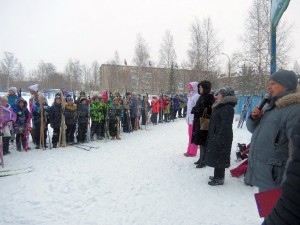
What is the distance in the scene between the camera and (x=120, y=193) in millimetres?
4598

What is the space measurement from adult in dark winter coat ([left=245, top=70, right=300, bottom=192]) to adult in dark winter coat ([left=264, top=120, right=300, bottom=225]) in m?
1.16

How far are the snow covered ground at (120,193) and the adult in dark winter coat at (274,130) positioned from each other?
4.09ft

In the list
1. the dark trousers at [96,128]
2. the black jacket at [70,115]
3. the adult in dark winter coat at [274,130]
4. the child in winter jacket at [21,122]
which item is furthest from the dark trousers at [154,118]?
the adult in dark winter coat at [274,130]

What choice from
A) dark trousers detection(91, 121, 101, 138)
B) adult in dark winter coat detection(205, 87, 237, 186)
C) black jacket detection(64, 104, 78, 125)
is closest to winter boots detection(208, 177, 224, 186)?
adult in dark winter coat detection(205, 87, 237, 186)

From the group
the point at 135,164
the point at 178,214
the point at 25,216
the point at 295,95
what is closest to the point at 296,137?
the point at 295,95

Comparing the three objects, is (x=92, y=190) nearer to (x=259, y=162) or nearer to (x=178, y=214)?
(x=178, y=214)

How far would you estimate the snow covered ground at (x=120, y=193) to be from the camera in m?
3.67

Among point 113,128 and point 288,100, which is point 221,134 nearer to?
point 288,100

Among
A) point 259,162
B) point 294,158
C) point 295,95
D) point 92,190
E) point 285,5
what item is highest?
point 285,5

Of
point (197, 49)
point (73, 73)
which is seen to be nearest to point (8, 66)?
point (73, 73)

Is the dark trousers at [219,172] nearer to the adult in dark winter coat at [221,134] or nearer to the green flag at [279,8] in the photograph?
the adult in dark winter coat at [221,134]

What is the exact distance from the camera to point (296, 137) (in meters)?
1.09

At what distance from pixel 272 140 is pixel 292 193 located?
152 centimetres

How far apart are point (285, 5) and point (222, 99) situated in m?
1.74
